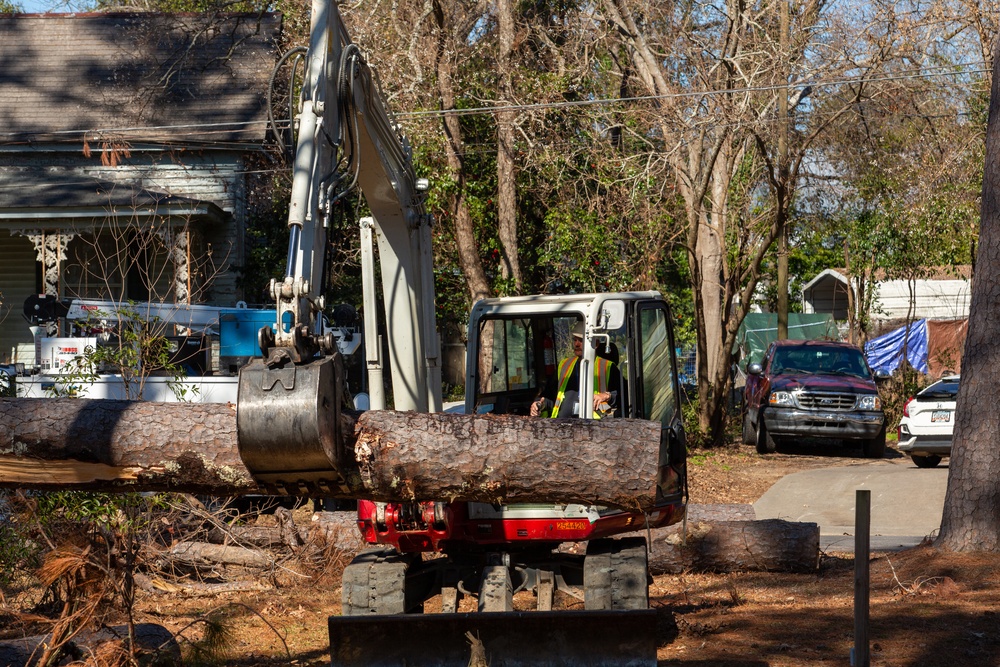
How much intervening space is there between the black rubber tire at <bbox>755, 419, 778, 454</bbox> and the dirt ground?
8.02 m

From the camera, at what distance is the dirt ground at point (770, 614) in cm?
696

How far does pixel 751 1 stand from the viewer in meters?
16.7

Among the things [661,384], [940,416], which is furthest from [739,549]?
[940,416]

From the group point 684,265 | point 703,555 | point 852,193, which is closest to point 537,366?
point 703,555

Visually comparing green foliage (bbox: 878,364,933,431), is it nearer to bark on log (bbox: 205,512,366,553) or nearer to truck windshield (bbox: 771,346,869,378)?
truck windshield (bbox: 771,346,869,378)

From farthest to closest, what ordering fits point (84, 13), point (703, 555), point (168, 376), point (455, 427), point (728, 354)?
1. point (84, 13)
2. point (728, 354)
3. point (168, 376)
4. point (703, 555)
5. point (455, 427)

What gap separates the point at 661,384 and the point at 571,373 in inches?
30.2

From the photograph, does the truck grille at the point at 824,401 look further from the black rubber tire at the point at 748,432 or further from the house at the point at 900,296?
the house at the point at 900,296

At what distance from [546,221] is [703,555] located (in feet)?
36.7

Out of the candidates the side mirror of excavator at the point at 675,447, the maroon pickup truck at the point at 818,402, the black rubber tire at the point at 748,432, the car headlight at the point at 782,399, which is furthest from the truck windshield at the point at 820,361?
the side mirror of excavator at the point at 675,447

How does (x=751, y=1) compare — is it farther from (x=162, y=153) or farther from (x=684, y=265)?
(x=162, y=153)

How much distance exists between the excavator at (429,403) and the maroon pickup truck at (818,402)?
10257 millimetres

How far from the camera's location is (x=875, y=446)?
18.8m

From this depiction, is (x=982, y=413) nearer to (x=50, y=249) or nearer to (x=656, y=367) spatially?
(x=656, y=367)
